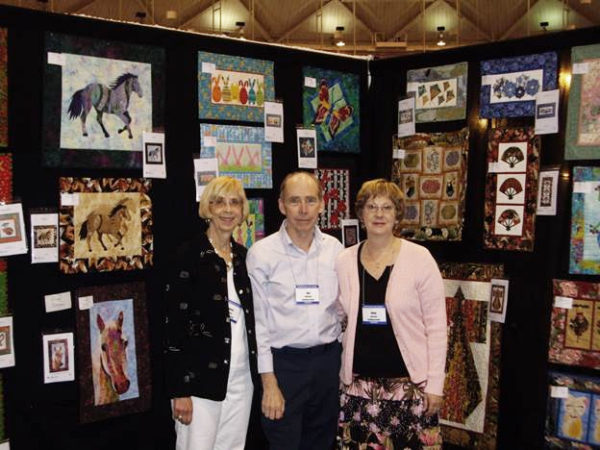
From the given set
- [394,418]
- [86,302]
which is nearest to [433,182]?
[394,418]

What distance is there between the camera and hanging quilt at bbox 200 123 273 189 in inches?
130

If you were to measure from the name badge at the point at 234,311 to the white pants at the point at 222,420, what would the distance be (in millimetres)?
202

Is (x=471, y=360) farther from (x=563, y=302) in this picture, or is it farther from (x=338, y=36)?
(x=338, y=36)

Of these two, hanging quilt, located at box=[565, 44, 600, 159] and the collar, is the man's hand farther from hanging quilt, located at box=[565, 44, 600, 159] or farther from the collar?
hanging quilt, located at box=[565, 44, 600, 159]

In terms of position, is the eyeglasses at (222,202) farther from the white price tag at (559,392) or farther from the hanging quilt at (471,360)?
the white price tag at (559,392)

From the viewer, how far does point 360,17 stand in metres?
6.62

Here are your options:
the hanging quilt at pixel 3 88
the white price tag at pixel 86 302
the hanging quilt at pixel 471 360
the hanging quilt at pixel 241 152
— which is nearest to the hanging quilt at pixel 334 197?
the hanging quilt at pixel 241 152

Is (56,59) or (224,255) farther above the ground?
(56,59)

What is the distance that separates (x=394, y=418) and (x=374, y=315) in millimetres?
421

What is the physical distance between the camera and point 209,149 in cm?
330

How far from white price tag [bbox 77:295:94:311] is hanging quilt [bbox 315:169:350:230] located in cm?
143

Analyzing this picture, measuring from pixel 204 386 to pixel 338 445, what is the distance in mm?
651

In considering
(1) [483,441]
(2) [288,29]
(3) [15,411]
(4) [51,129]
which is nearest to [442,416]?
(1) [483,441]

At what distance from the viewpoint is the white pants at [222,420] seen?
2455 millimetres
